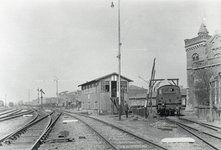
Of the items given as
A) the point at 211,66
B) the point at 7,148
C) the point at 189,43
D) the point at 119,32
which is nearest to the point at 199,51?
the point at 189,43

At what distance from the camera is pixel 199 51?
44.5 m

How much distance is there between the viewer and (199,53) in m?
44.4

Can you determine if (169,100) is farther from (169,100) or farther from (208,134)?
(208,134)

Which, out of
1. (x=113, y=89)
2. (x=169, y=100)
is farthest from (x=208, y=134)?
(x=113, y=89)

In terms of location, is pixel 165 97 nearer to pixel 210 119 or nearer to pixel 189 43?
pixel 210 119

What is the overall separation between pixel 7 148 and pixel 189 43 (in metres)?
42.7

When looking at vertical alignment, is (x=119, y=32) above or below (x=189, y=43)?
below

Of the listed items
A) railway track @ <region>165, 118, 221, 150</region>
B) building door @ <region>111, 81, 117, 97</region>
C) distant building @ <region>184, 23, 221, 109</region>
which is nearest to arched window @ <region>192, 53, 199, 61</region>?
distant building @ <region>184, 23, 221, 109</region>

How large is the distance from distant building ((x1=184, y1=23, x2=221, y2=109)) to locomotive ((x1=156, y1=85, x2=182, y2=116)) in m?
9.01

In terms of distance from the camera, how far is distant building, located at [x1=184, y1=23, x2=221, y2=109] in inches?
1372

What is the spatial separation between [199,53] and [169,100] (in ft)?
72.2

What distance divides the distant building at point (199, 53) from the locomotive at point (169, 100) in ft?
29.6

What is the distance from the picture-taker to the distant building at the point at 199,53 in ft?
114

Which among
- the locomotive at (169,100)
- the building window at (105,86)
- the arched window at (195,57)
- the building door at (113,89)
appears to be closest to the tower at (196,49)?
the arched window at (195,57)
